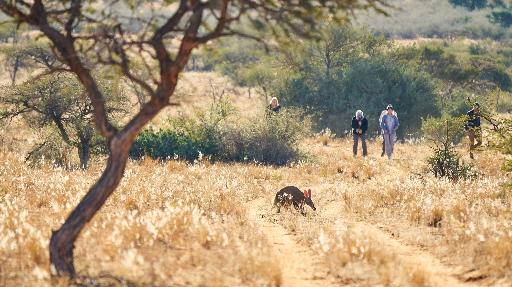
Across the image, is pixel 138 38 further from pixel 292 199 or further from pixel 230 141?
pixel 230 141

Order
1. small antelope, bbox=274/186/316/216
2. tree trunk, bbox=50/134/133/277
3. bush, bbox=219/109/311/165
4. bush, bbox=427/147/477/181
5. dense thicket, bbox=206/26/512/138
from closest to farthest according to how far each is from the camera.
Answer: tree trunk, bbox=50/134/133/277 → small antelope, bbox=274/186/316/216 → bush, bbox=427/147/477/181 → bush, bbox=219/109/311/165 → dense thicket, bbox=206/26/512/138

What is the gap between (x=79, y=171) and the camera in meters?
18.1

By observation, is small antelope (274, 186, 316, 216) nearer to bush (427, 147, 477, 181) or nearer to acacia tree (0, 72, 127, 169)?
bush (427, 147, 477, 181)

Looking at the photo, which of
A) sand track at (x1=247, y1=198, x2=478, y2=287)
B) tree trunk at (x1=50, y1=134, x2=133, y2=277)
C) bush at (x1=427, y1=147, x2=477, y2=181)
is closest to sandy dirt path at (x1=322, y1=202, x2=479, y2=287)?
sand track at (x1=247, y1=198, x2=478, y2=287)

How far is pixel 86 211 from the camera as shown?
24.7 ft

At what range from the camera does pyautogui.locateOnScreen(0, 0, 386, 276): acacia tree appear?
24.7 feet

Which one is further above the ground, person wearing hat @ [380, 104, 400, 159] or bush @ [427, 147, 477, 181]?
person wearing hat @ [380, 104, 400, 159]

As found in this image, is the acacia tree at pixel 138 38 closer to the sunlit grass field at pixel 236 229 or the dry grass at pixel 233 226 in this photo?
the dry grass at pixel 233 226

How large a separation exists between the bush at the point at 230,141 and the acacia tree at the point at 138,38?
1386 cm

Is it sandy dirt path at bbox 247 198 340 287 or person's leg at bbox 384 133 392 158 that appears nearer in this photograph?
sandy dirt path at bbox 247 198 340 287

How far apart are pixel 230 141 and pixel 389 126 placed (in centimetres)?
554

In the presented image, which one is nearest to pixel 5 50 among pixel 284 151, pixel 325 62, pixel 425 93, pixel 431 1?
pixel 284 151

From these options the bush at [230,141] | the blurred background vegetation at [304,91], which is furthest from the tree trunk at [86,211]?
the bush at [230,141]

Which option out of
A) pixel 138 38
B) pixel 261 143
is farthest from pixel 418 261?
pixel 261 143
